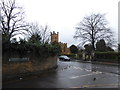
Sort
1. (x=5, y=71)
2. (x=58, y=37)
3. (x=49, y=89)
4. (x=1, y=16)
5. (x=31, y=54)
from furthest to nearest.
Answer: (x=58, y=37) → (x=1, y=16) → (x=31, y=54) → (x=5, y=71) → (x=49, y=89)

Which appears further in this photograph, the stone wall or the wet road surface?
the stone wall

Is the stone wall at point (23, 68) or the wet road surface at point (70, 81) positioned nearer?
the wet road surface at point (70, 81)

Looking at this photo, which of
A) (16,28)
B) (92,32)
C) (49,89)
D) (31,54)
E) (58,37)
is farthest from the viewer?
(58,37)

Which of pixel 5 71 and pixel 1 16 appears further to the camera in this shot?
pixel 1 16

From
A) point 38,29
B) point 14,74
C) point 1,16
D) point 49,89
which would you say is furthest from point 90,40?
point 49,89

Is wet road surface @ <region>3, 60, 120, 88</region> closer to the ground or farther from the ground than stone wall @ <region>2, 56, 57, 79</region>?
closer to the ground

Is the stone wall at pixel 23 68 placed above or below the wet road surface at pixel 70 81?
above

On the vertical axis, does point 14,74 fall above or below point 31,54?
below

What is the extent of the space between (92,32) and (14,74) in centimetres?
3777

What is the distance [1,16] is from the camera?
3153 cm

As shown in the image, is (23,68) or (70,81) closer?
(70,81)

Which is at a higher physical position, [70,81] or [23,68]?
[23,68]

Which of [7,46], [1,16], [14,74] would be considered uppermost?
[1,16]

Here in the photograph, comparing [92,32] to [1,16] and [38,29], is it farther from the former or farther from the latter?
[1,16]
